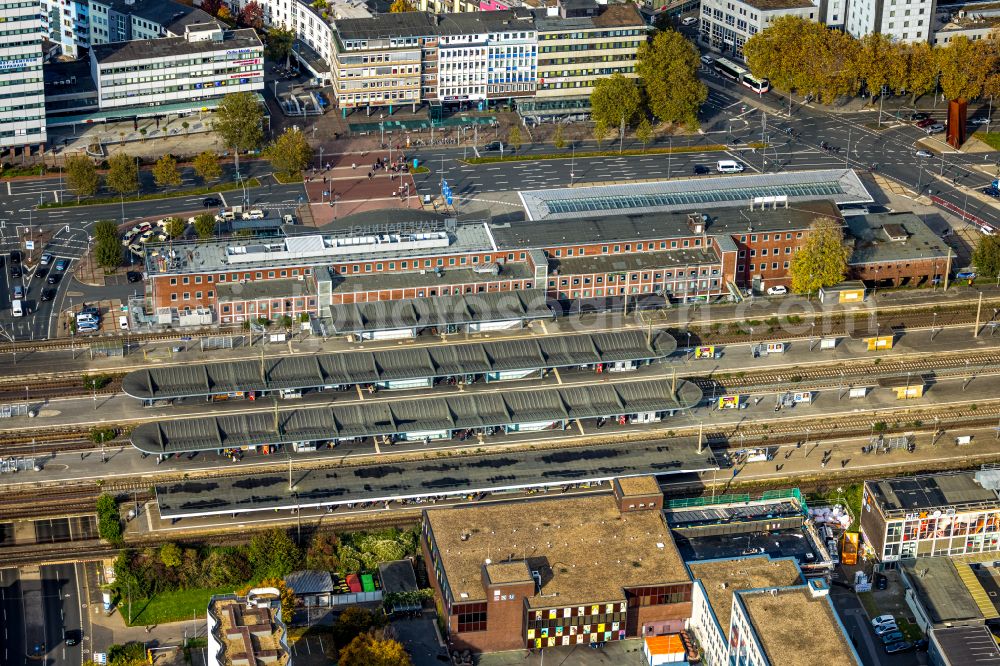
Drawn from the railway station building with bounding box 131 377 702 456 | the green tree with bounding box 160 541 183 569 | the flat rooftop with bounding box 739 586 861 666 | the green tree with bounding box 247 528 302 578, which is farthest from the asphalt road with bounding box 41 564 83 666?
the flat rooftop with bounding box 739 586 861 666

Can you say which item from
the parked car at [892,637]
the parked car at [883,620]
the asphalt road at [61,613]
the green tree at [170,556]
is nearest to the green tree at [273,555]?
the green tree at [170,556]

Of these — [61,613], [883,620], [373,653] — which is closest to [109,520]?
[61,613]

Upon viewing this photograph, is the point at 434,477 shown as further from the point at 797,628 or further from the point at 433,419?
the point at 797,628

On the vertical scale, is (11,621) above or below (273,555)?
below

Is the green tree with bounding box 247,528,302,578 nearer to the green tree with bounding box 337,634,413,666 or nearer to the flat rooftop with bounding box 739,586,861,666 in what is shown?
the green tree with bounding box 337,634,413,666

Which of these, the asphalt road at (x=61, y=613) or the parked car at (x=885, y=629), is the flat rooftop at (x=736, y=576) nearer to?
the parked car at (x=885, y=629)

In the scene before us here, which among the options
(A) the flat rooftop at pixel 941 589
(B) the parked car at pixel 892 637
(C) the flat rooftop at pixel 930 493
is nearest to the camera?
(B) the parked car at pixel 892 637

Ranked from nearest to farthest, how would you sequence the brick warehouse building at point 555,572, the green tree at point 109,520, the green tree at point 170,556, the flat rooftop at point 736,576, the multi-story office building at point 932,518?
the brick warehouse building at point 555,572, the flat rooftop at point 736,576, the green tree at point 170,556, the green tree at point 109,520, the multi-story office building at point 932,518
